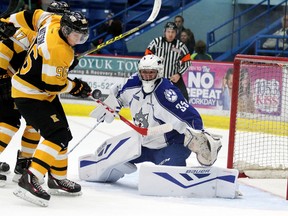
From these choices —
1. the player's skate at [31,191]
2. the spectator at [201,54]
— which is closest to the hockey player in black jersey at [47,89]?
the player's skate at [31,191]

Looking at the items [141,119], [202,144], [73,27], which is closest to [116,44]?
[141,119]

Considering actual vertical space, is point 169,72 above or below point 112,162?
above

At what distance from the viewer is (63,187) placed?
14.8 feet

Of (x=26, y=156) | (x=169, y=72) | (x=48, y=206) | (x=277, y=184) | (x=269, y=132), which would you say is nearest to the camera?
(x=48, y=206)

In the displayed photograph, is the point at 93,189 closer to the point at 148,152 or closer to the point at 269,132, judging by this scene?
the point at 148,152

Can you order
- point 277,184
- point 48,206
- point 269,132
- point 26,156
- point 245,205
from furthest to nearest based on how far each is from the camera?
point 269,132 < point 277,184 < point 26,156 < point 245,205 < point 48,206

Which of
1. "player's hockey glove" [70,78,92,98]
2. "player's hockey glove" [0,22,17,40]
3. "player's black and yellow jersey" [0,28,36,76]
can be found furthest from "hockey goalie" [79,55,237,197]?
"player's hockey glove" [0,22,17,40]

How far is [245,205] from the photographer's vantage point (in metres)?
4.58

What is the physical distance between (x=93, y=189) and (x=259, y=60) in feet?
4.69

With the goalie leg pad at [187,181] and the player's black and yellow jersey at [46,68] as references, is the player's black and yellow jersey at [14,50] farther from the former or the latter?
Result: the goalie leg pad at [187,181]

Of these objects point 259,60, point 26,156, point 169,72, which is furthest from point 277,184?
point 169,72

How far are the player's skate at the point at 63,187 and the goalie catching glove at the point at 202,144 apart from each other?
683 millimetres

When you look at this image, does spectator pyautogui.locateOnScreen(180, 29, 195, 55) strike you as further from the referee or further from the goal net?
the goal net

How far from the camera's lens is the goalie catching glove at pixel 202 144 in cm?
469
